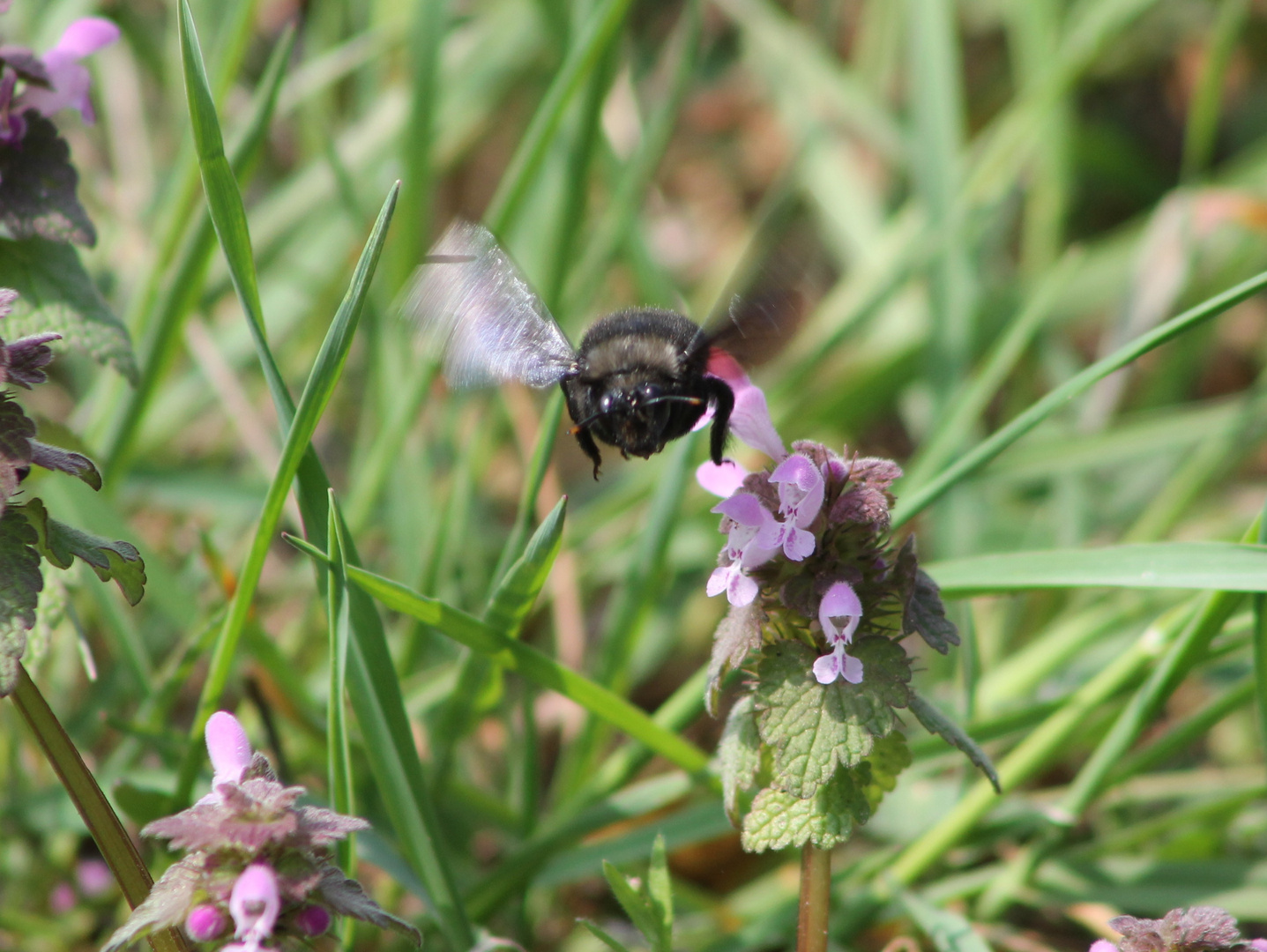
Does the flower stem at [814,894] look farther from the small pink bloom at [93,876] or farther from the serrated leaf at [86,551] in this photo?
the small pink bloom at [93,876]

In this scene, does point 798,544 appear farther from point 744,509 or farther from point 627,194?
point 627,194

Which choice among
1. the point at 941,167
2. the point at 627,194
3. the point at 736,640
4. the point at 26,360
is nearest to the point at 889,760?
the point at 736,640

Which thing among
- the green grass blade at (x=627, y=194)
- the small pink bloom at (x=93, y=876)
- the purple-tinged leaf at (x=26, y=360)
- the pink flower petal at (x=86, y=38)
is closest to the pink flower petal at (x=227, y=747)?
the purple-tinged leaf at (x=26, y=360)

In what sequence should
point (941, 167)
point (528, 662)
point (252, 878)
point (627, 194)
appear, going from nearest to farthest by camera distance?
point (252, 878), point (528, 662), point (627, 194), point (941, 167)

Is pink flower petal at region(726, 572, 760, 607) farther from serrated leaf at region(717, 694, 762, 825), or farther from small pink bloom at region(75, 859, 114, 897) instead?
small pink bloom at region(75, 859, 114, 897)

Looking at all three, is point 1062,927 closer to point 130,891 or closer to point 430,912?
point 430,912
